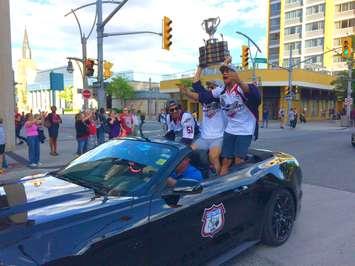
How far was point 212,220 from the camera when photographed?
10.8ft

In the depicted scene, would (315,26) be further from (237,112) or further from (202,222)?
(202,222)

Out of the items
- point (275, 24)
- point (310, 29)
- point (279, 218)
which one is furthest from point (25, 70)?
point (279, 218)

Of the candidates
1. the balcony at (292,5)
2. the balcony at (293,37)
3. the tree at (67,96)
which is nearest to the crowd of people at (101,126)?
the balcony at (293,37)

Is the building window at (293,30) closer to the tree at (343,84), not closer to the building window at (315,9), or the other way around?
the building window at (315,9)

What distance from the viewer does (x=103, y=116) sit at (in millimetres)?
15227

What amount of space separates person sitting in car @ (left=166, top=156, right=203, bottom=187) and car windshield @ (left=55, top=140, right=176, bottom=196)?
0.39 feet

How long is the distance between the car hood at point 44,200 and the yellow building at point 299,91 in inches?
1235

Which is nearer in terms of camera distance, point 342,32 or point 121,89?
point 342,32

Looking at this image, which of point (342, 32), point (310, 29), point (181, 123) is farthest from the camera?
point (310, 29)

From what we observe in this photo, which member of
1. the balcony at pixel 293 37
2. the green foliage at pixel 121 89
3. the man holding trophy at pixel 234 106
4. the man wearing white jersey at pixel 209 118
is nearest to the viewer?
the man holding trophy at pixel 234 106

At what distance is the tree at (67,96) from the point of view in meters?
101

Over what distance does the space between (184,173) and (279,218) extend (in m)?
1.44

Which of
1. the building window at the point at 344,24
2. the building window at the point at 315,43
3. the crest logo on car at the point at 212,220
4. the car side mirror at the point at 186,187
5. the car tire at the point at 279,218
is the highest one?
the building window at the point at 344,24

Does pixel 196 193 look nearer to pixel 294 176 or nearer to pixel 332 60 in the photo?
pixel 294 176
